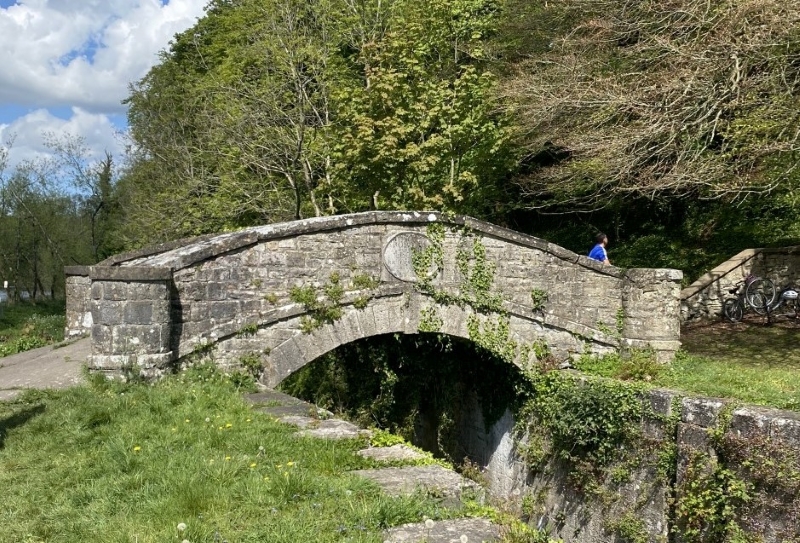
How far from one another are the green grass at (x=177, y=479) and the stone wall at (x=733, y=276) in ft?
33.6

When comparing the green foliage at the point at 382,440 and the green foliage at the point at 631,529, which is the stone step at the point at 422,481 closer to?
the green foliage at the point at 382,440

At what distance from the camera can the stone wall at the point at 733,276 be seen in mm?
12617

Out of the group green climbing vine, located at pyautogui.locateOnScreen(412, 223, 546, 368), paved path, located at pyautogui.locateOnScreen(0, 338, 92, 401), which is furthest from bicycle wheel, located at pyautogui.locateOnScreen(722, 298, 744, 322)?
paved path, located at pyautogui.locateOnScreen(0, 338, 92, 401)

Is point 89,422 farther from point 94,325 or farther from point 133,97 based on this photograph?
point 133,97

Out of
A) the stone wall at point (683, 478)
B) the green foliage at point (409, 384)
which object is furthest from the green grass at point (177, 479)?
the green foliage at point (409, 384)

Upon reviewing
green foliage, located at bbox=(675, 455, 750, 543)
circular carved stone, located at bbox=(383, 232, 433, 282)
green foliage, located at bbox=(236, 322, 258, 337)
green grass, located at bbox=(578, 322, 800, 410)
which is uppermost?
circular carved stone, located at bbox=(383, 232, 433, 282)

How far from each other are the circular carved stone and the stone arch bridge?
2 cm

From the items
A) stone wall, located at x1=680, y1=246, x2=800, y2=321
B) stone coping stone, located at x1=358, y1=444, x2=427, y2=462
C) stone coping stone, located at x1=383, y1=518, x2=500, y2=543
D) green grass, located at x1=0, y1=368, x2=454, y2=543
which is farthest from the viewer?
stone wall, located at x1=680, y1=246, x2=800, y2=321

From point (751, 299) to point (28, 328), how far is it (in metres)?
16.3

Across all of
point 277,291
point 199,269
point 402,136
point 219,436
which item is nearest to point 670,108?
point 402,136

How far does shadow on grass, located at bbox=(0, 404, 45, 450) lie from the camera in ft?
17.3

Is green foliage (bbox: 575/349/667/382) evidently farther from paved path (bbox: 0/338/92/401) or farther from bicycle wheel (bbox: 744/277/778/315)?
paved path (bbox: 0/338/92/401)

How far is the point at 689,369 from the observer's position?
8.88 metres

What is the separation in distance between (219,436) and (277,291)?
3.33 metres
